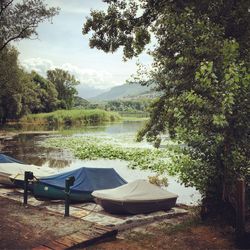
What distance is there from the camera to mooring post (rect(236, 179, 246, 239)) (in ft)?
31.0

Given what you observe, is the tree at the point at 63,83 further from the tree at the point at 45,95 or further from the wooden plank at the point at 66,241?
the wooden plank at the point at 66,241

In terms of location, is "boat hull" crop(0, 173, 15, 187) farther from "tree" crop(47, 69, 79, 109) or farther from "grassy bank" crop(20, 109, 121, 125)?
"tree" crop(47, 69, 79, 109)

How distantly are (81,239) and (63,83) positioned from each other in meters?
103

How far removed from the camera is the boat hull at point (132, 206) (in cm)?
1455

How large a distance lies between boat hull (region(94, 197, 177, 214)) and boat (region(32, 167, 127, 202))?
182cm

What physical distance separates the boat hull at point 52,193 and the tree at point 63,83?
9276cm

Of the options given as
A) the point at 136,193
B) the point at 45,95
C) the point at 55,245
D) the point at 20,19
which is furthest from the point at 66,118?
the point at 55,245

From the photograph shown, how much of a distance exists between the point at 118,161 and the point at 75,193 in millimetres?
14874

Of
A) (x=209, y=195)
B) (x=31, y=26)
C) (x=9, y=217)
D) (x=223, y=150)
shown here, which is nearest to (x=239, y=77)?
(x=223, y=150)

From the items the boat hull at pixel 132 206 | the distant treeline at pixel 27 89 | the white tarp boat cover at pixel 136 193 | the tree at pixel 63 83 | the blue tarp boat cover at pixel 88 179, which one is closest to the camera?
the boat hull at pixel 132 206

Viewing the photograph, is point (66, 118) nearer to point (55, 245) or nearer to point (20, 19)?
point (20, 19)

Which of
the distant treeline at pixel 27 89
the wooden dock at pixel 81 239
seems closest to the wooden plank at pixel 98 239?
the wooden dock at pixel 81 239

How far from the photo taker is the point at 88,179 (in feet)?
57.5

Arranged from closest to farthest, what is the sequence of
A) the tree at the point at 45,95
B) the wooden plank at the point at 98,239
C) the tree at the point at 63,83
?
the wooden plank at the point at 98,239 < the tree at the point at 45,95 < the tree at the point at 63,83
